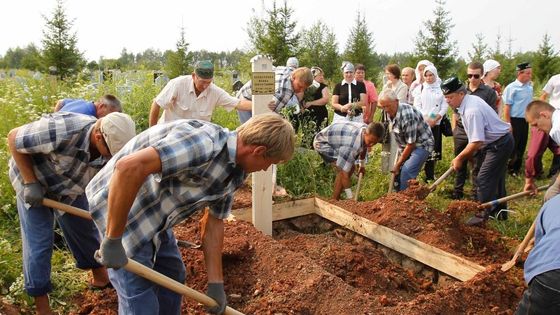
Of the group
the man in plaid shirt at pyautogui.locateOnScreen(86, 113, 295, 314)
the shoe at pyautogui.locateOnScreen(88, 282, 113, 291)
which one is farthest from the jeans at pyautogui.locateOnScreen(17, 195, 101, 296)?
the man in plaid shirt at pyautogui.locateOnScreen(86, 113, 295, 314)

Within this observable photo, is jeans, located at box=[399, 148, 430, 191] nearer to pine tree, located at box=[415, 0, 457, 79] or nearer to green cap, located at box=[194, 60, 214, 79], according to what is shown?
green cap, located at box=[194, 60, 214, 79]

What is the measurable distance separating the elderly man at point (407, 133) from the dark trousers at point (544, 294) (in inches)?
143

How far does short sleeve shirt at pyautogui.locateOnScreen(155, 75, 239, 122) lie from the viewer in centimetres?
556

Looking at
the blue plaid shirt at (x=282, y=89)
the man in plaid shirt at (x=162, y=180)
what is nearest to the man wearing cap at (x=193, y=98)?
the blue plaid shirt at (x=282, y=89)

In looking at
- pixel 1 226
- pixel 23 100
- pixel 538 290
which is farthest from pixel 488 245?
pixel 23 100

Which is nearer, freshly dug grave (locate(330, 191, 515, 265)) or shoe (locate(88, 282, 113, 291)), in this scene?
shoe (locate(88, 282, 113, 291))

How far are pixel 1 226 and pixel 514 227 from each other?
5.95 meters

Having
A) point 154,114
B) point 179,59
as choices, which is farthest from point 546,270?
point 179,59

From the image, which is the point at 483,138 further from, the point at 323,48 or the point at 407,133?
the point at 323,48

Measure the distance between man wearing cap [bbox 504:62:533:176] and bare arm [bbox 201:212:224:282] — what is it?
22.5 ft

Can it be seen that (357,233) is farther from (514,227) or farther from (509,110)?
(509,110)

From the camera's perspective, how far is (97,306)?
3.55 metres

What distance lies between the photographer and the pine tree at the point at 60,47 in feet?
53.2

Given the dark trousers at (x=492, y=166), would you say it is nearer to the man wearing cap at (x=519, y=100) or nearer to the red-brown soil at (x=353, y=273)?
the red-brown soil at (x=353, y=273)
